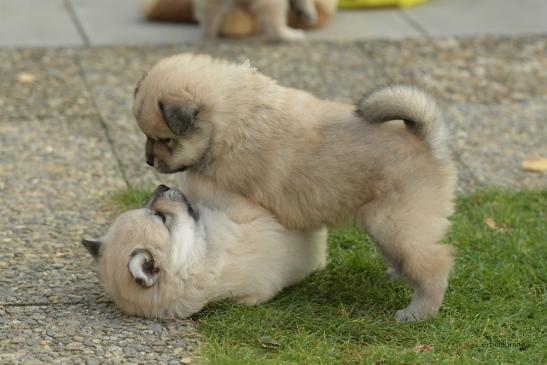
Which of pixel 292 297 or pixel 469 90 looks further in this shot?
pixel 469 90

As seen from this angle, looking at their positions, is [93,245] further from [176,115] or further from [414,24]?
[414,24]

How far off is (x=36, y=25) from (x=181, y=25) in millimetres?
1365

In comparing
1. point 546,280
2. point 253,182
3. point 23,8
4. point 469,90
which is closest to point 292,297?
point 253,182

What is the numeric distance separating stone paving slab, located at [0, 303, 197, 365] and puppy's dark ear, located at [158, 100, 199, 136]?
0.94 metres

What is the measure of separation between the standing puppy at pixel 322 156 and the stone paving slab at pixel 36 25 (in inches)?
172

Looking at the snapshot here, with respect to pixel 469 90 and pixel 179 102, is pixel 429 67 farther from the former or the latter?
pixel 179 102

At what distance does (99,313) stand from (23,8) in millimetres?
5927

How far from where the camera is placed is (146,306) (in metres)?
5.06

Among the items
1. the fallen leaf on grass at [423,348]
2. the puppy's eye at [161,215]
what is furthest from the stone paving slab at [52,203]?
the fallen leaf on grass at [423,348]

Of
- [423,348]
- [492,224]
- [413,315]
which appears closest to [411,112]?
[413,315]

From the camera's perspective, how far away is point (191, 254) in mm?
5082

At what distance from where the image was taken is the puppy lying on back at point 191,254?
5000 mm

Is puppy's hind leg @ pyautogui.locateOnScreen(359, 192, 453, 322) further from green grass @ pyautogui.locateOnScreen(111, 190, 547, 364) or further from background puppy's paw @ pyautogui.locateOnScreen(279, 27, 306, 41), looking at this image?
background puppy's paw @ pyautogui.locateOnScreen(279, 27, 306, 41)

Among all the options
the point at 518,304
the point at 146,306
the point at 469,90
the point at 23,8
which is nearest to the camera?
the point at 146,306
